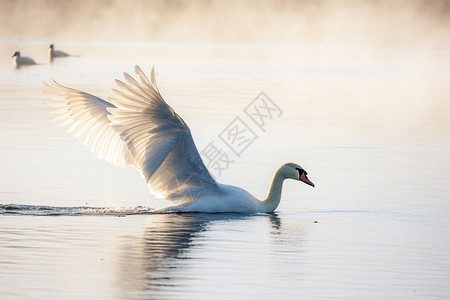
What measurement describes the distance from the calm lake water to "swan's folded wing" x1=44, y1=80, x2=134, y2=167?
571 mm

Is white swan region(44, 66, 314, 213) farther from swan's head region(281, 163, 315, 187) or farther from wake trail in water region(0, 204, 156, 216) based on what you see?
wake trail in water region(0, 204, 156, 216)

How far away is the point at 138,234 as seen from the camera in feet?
39.6

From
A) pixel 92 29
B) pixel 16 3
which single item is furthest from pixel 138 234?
pixel 16 3

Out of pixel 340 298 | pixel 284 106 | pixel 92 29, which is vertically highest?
pixel 92 29

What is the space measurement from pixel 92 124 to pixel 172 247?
3754mm

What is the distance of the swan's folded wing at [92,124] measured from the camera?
14359mm

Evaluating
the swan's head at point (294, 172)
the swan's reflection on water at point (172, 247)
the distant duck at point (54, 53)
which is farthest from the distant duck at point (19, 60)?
the swan's reflection on water at point (172, 247)

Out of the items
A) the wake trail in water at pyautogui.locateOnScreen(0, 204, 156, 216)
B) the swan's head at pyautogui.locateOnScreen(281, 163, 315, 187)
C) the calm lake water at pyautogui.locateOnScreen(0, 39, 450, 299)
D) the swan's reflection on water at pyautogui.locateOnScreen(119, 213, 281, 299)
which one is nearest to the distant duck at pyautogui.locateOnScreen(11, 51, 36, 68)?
the calm lake water at pyautogui.locateOnScreen(0, 39, 450, 299)

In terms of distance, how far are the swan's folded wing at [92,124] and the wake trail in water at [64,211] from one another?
3.08 ft

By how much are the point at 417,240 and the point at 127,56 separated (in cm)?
3066

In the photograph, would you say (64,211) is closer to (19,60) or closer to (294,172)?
(294,172)

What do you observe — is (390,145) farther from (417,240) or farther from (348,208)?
(417,240)

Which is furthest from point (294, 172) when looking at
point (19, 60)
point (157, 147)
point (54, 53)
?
point (54, 53)

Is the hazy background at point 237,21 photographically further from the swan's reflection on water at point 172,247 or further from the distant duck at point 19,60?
the swan's reflection on water at point 172,247
